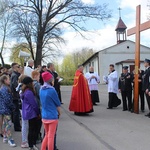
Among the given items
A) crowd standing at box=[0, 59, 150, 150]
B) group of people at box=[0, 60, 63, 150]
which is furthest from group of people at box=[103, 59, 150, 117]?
group of people at box=[0, 60, 63, 150]

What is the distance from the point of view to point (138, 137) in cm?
664

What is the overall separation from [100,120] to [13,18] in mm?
22888

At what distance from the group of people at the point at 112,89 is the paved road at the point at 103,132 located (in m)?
0.48

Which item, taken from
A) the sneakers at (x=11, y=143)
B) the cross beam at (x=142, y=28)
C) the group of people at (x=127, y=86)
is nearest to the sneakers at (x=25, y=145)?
the sneakers at (x=11, y=143)

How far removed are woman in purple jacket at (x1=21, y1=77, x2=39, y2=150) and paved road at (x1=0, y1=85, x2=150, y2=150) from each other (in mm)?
516

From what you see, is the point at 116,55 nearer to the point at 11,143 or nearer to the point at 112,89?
the point at 112,89

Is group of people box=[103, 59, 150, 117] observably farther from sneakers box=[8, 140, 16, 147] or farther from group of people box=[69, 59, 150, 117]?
sneakers box=[8, 140, 16, 147]

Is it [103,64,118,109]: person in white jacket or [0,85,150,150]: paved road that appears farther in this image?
[103,64,118,109]: person in white jacket

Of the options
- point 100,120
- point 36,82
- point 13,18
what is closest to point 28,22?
point 13,18

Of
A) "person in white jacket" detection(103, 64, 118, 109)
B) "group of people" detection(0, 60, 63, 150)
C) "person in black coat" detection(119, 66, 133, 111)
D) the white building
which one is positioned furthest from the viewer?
the white building

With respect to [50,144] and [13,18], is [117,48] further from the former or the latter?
[50,144]

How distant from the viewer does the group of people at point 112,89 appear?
9.77 m

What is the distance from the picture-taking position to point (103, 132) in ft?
23.7

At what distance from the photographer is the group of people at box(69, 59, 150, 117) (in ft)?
32.0
